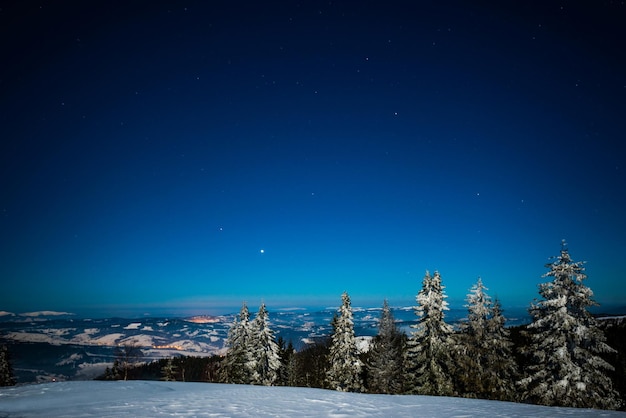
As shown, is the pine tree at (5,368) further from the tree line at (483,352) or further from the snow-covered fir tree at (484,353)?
the snow-covered fir tree at (484,353)

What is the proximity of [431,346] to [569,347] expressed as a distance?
921cm

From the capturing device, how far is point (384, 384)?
130ft

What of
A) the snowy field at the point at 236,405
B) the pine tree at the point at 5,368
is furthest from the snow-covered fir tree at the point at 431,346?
the pine tree at the point at 5,368

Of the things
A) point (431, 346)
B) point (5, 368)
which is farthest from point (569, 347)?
point (5, 368)

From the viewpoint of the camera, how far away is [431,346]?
2664 centimetres

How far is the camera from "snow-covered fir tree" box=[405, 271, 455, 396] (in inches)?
1021

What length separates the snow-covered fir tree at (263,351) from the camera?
35781 mm

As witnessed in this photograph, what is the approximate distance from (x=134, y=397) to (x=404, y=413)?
7.25 m

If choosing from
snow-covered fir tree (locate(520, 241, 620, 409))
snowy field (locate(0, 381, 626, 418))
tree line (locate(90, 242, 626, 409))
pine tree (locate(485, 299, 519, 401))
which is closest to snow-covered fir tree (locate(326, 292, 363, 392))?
tree line (locate(90, 242, 626, 409))

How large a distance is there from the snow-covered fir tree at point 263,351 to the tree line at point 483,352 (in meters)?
0.10

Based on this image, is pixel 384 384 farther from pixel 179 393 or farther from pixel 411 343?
pixel 179 393

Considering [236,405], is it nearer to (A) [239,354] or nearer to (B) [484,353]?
(B) [484,353]

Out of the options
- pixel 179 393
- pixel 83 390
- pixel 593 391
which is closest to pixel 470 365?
pixel 593 391

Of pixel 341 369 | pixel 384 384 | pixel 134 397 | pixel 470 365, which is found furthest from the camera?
pixel 384 384
